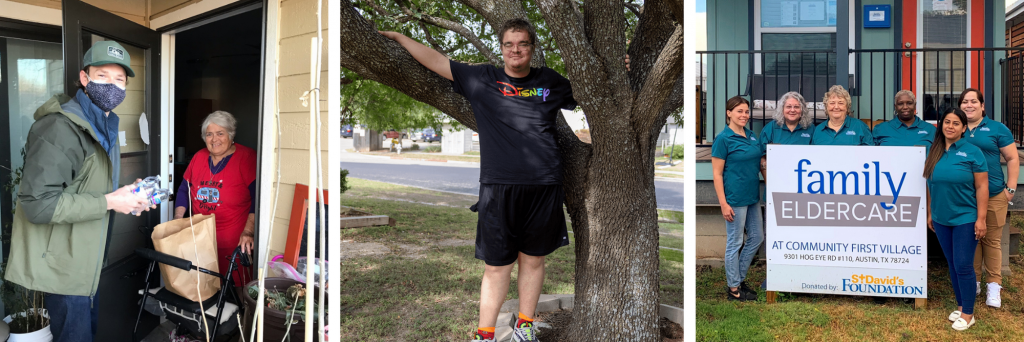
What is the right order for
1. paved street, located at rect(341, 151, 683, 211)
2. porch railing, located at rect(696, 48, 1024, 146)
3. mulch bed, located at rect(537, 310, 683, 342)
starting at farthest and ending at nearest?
paved street, located at rect(341, 151, 683, 211)
porch railing, located at rect(696, 48, 1024, 146)
mulch bed, located at rect(537, 310, 683, 342)

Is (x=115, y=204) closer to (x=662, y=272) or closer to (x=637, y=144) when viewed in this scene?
(x=637, y=144)

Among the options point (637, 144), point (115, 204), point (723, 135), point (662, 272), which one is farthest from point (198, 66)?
point (662, 272)

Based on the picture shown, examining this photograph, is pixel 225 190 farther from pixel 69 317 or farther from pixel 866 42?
pixel 866 42

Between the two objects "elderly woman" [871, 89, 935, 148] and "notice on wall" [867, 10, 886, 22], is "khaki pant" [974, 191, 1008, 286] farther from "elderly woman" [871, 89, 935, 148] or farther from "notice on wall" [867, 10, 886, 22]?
"notice on wall" [867, 10, 886, 22]

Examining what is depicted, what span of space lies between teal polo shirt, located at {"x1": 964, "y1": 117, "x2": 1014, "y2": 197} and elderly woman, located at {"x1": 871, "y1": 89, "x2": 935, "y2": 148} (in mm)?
241

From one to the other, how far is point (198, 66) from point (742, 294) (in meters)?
3.85

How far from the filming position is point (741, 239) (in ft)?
13.3

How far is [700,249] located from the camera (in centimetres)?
490

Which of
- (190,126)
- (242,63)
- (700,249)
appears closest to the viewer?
(190,126)

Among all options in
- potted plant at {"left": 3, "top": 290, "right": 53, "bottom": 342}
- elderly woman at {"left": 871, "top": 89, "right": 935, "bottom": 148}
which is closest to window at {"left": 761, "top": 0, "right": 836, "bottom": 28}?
elderly woman at {"left": 871, "top": 89, "right": 935, "bottom": 148}

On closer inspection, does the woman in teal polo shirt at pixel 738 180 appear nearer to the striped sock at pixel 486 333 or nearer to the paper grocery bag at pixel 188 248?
the striped sock at pixel 486 333

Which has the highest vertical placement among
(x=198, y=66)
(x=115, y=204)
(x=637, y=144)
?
(x=198, y=66)

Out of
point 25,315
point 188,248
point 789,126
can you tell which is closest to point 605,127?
point 789,126

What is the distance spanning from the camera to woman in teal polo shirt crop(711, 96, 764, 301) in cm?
394
